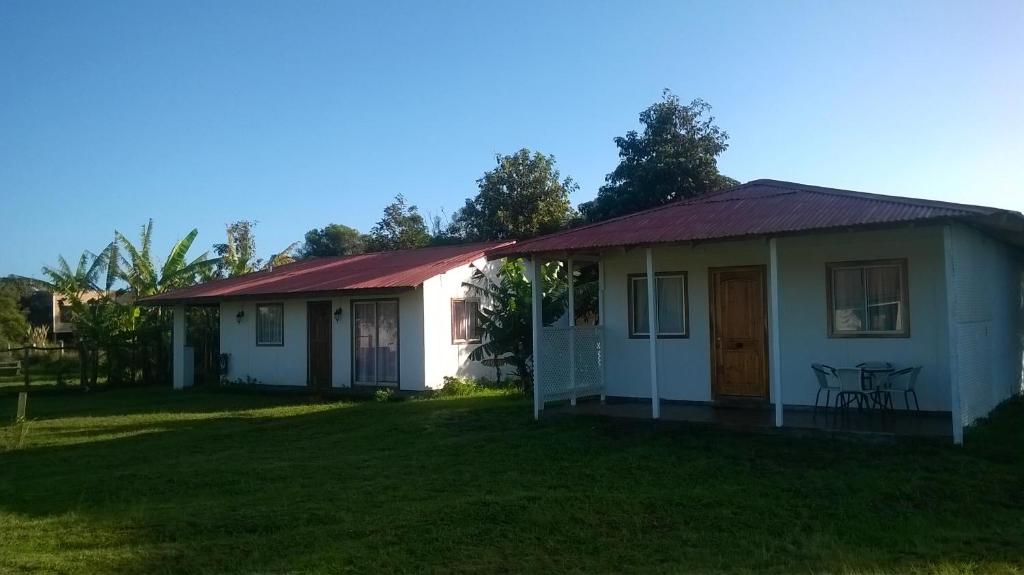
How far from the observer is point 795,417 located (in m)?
11.2

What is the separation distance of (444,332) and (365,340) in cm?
192

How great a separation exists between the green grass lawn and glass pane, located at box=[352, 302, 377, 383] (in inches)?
256

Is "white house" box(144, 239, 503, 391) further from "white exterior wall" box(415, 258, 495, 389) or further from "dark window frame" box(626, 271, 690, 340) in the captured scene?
"dark window frame" box(626, 271, 690, 340)

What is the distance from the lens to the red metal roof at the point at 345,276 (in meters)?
18.2

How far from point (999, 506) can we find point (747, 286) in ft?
17.5

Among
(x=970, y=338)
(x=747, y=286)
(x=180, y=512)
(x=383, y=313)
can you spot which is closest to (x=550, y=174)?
(x=383, y=313)

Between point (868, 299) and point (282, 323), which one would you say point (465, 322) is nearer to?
point (282, 323)

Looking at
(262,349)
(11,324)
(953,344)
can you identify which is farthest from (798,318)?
(11,324)

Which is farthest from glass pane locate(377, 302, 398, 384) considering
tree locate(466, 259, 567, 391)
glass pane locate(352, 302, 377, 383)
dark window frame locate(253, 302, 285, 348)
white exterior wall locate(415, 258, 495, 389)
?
dark window frame locate(253, 302, 285, 348)

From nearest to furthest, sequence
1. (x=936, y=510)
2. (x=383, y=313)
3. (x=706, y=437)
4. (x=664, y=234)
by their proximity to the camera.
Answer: (x=936, y=510), (x=706, y=437), (x=664, y=234), (x=383, y=313)

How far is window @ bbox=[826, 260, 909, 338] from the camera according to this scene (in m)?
11.2

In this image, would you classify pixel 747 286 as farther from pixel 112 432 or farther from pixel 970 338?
pixel 112 432

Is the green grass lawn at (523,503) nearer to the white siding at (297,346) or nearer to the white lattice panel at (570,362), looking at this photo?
the white lattice panel at (570,362)

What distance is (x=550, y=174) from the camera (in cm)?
3083
